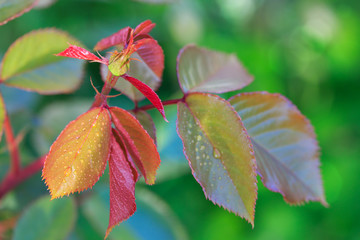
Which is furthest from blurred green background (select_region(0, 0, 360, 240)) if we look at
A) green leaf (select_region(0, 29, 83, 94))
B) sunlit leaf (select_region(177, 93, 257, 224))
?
sunlit leaf (select_region(177, 93, 257, 224))

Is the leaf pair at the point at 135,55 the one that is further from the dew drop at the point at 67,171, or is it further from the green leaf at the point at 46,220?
the green leaf at the point at 46,220

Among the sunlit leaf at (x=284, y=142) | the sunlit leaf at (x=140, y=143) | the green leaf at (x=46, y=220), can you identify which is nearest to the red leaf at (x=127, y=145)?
the sunlit leaf at (x=140, y=143)

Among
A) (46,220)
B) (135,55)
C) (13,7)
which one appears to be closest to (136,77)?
(135,55)

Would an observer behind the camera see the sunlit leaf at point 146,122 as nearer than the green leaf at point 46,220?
Yes

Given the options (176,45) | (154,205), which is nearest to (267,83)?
(176,45)

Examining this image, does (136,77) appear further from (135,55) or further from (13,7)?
(13,7)

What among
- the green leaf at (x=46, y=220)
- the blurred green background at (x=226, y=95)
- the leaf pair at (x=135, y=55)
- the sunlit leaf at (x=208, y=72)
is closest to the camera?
the leaf pair at (x=135, y=55)

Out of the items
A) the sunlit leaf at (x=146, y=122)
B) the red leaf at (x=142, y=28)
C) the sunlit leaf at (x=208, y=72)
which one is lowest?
the sunlit leaf at (x=146, y=122)
